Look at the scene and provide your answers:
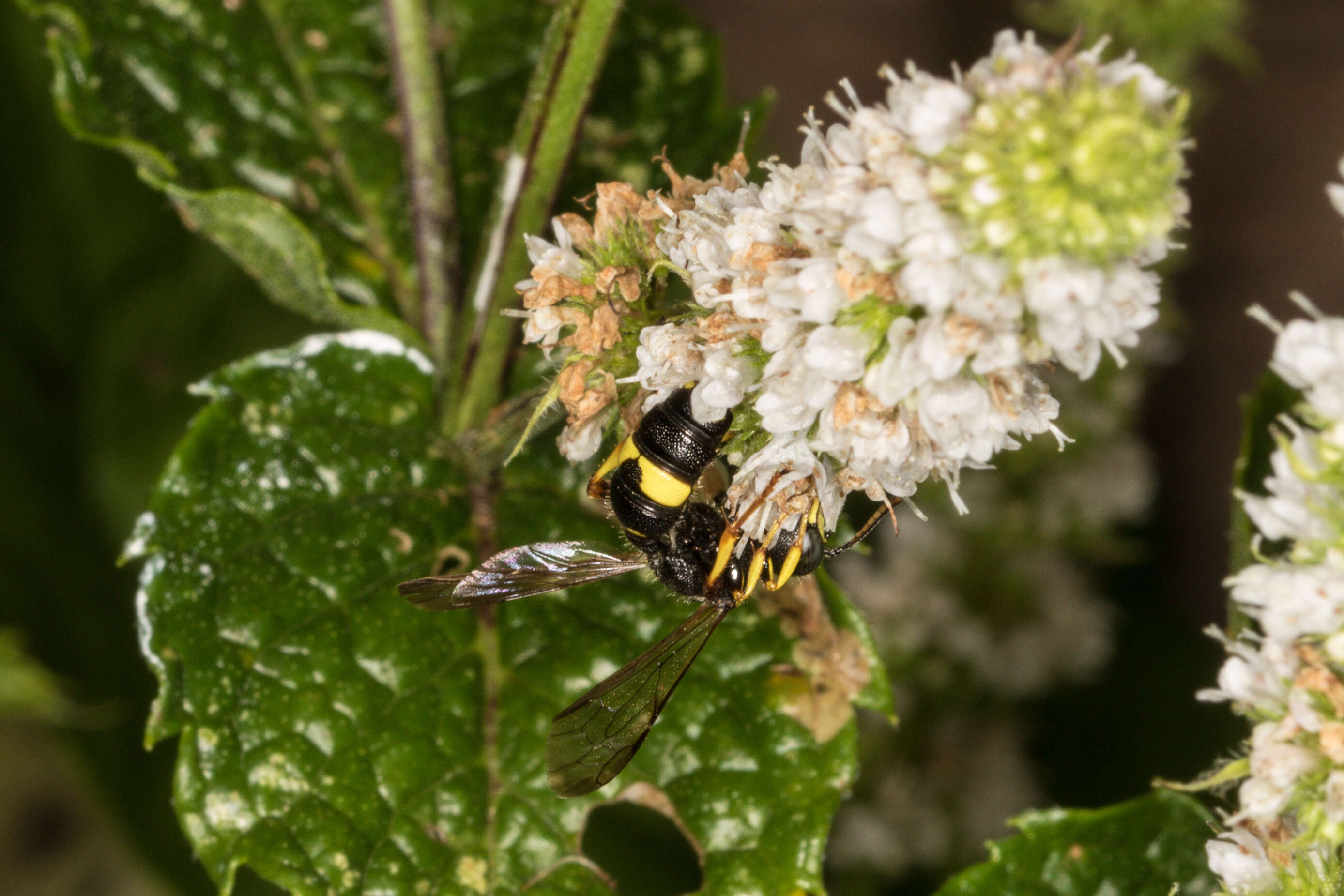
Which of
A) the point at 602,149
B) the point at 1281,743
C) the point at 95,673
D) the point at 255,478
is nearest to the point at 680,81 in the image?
the point at 602,149

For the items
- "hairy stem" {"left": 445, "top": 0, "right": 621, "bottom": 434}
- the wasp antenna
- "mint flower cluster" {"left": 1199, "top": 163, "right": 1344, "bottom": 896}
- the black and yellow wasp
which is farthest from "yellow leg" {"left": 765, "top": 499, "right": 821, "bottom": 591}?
"hairy stem" {"left": 445, "top": 0, "right": 621, "bottom": 434}

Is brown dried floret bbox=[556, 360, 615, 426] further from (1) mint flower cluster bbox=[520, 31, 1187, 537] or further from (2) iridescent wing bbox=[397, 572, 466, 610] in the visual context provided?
(2) iridescent wing bbox=[397, 572, 466, 610]

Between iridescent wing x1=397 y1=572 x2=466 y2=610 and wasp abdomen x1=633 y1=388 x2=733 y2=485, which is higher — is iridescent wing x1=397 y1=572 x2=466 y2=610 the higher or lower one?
the lower one

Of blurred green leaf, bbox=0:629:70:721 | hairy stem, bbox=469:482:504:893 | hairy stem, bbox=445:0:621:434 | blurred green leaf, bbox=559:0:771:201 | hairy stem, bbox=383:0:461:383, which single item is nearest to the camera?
hairy stem, bbox=445:0:621:434

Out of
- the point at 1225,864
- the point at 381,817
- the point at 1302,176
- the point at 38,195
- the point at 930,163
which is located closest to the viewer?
the point at 930,163

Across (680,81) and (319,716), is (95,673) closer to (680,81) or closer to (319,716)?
(319,716)

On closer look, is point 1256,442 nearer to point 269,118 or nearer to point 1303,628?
point 1303,628

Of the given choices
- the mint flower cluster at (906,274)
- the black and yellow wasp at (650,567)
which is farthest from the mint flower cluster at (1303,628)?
the black and yellow wasp at (650,567)

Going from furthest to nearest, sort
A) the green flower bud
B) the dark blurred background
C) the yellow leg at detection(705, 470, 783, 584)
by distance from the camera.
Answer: the dark blurred background
the yellow leg at detection(705, 470, 783, 584)
the green flower bud

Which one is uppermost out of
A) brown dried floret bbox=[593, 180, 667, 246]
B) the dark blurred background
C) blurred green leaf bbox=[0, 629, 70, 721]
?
brown dried floret bbox=[593, 180, 667, 246]
